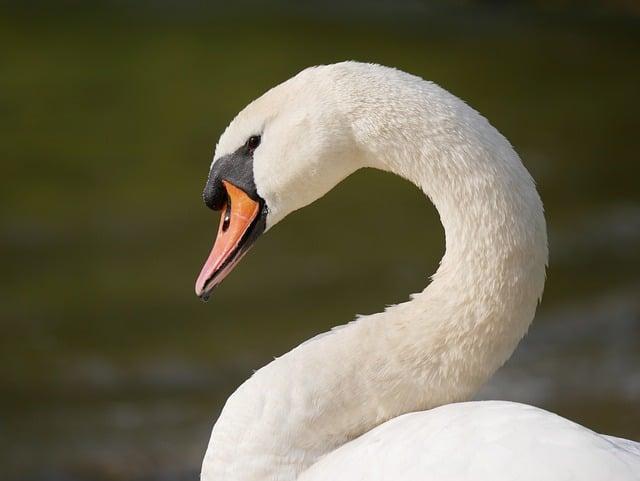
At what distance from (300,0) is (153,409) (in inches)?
274

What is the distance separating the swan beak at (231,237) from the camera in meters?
2.51

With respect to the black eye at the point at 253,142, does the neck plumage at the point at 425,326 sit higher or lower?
lower

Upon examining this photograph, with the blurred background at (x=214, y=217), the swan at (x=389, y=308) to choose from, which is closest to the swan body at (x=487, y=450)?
the swan at (x=389, y=308)

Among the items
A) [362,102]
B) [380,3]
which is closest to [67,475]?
[362,102]

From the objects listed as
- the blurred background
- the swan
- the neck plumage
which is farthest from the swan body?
the blurred background

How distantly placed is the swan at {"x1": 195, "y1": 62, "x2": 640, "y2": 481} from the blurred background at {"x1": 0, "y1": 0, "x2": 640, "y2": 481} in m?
2.10

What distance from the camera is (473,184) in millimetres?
2246

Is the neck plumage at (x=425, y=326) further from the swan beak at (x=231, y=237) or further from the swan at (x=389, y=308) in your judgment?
the swan beak at (x=231, y=237)

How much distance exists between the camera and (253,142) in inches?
95.7

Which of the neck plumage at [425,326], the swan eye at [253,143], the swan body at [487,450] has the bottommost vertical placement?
the swan body at [487,450]

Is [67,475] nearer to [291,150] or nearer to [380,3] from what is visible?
[291,150]

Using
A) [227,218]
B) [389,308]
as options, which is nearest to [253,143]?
[227,218]

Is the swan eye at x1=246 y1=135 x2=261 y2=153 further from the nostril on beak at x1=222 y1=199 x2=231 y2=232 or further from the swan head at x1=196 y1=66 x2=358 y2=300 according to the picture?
the nostril on beak at x1=222 y1=199 x2=231 y2=232

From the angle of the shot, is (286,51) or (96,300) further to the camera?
(286,51)
